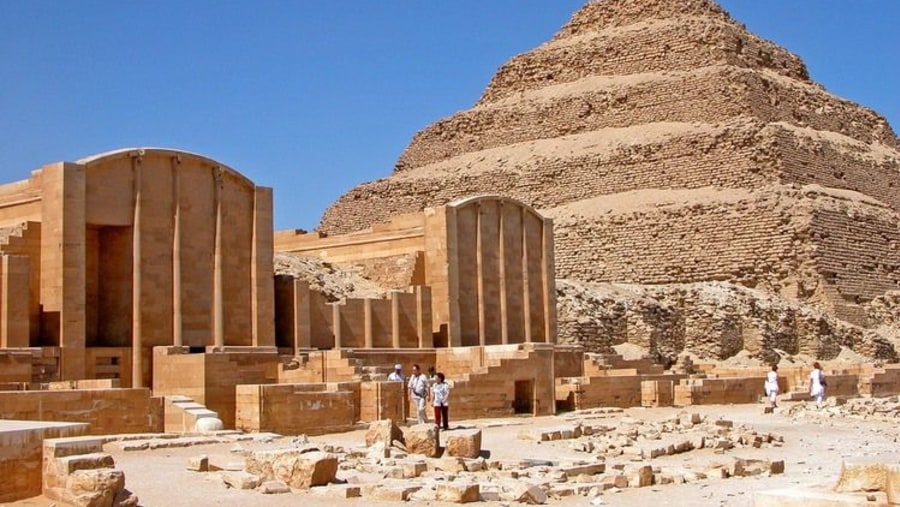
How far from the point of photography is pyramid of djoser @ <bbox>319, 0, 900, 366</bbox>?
43719mm

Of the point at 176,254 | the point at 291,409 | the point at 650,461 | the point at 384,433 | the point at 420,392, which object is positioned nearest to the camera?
the point at 384,433

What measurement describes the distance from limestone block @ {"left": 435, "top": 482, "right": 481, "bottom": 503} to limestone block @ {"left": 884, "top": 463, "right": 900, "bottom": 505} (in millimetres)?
3860

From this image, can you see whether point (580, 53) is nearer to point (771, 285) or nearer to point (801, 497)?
point (771, 285)

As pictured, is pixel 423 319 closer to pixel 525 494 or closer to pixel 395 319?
pixel 395 319

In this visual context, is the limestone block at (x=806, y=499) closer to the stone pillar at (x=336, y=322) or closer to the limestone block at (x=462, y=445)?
the limestone block at (x=462, y=445)

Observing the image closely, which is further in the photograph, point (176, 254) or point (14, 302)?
point (176, 254)

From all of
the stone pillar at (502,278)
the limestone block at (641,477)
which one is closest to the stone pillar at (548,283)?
the stone pillar at (502,278)

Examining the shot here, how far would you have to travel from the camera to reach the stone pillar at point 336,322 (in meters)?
25.0

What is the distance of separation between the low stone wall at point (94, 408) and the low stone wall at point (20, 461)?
4.45m

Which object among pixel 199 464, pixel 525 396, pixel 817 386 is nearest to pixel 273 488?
pixel 199 464

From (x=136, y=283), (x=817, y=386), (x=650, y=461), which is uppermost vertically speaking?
(x=136, y=283)

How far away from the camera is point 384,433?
15.0 metres

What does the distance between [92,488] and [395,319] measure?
15.7 metres

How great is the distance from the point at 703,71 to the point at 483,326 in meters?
34.8
